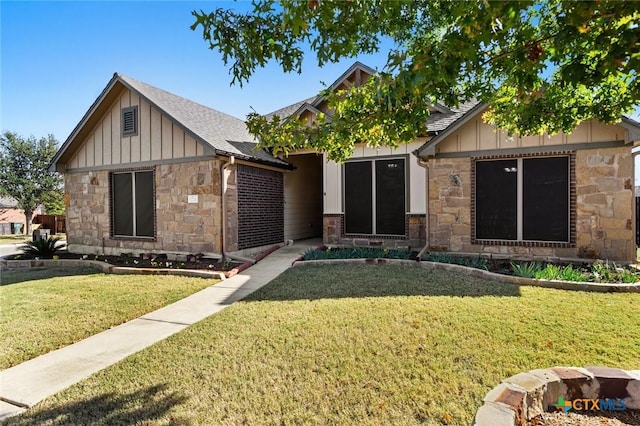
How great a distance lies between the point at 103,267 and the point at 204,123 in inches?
210

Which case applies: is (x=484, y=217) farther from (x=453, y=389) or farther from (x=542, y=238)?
(x=453, y=389)

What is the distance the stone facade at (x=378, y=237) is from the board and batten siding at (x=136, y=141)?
466 cm

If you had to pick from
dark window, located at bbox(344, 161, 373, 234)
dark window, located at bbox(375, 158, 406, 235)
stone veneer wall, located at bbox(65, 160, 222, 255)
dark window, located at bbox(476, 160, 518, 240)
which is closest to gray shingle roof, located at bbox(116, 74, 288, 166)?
stone veneer wall, located at bbox(65, 160, 222, 255)

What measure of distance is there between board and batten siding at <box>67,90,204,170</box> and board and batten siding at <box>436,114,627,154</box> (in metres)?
7.14

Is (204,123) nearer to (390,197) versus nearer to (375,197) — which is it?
(375,197)

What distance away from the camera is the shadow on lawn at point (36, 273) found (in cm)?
807

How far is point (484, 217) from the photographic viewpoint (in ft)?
28.9

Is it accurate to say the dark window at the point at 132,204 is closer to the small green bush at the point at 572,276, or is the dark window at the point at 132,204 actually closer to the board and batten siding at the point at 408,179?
the board and batten siding at the point at 408,179

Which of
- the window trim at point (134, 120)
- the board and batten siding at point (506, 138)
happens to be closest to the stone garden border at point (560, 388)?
the board and batten siding at point (506, 138)

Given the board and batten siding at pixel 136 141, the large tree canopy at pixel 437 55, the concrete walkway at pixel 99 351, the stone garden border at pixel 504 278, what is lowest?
the concrete walkway at pixel 99 351

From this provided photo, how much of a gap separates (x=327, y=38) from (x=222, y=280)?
5866 millimetres

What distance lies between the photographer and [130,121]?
35.6 feet

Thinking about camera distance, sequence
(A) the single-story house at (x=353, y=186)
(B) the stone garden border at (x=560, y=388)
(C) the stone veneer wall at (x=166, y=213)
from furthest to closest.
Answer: (C) the stone veneer wall at (x=166, y=213) < (A) the single-story house at (x=353, y=186) < (B) the stone garden border at (x=560, y=388)

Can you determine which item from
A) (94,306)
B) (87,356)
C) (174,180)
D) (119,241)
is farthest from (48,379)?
(119,241)
